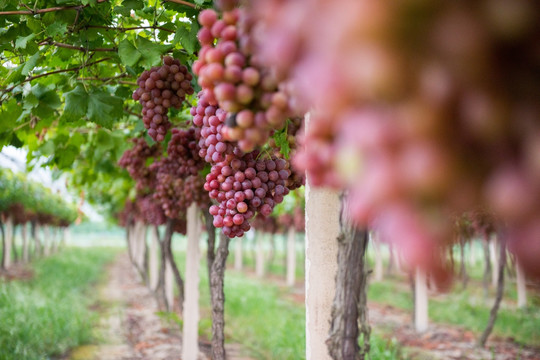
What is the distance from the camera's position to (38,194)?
17.8 meters

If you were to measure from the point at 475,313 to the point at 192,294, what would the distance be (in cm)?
617

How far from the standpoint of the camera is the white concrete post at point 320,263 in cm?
160

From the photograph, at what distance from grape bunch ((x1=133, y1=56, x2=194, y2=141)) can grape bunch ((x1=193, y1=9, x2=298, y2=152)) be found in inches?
47.4

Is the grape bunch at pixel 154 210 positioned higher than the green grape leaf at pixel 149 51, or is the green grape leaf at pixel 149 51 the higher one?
the green grape leaf at pixel 149 51

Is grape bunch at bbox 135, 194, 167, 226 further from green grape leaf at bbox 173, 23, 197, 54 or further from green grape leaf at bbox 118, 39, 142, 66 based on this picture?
green grape leaf at bbox 173, 23, 197, 54

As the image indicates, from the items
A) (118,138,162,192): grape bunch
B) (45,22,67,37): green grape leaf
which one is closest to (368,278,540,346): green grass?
(118,138,162,192): grape bunch

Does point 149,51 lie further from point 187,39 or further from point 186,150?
point 186,150

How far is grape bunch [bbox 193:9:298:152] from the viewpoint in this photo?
1.97 feet

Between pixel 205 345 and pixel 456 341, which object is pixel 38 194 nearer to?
pixel 205 345

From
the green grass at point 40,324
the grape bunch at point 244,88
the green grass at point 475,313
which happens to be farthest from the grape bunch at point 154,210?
the green grass at point 475,313

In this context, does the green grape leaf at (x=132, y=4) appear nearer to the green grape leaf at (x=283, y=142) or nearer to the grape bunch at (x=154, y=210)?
the green grape leaf at (x=283, y=142)

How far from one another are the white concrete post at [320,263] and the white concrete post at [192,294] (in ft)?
10.0

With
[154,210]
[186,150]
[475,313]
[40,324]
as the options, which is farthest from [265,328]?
[186,150]

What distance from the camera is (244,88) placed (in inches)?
23.6
